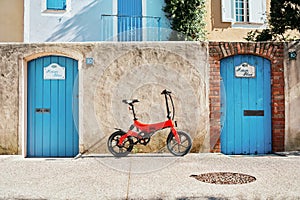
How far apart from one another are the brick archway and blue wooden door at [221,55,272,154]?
11 centimetres

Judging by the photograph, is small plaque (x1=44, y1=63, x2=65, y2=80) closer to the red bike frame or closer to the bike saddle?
the bike saddle

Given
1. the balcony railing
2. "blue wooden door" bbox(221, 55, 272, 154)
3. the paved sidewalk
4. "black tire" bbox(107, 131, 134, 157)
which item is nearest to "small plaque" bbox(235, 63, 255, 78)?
"blue wooden door" bbox(221, 55, 272, 154)

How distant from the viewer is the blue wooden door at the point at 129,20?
34.2ft

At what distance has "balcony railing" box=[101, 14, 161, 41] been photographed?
10391 mm

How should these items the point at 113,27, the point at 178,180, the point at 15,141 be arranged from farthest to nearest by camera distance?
the point at 113,27 → the point at 15,141 → the point at 178,180

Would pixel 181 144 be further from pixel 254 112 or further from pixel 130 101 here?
pixel 254 112

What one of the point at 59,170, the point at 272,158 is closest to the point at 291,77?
the point at 272,158

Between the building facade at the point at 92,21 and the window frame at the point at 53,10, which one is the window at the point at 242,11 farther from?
the window frame at the point at 53,10

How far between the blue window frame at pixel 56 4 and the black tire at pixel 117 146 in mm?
5532

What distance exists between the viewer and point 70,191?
3.99 metres

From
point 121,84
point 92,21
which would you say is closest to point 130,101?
point 121,84

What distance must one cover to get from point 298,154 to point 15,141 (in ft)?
18.5

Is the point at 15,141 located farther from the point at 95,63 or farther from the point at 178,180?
the point at 178,180

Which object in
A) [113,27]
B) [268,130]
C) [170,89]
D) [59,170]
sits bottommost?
[59,170]
